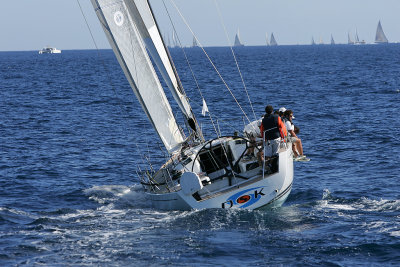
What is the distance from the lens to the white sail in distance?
Result: 16750 millimetres

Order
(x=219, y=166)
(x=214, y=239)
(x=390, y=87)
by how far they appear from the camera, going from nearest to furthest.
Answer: (x=214, y=239) → (x=219, y=166) → (x=390, y=87)

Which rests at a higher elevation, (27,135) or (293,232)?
(27,135)

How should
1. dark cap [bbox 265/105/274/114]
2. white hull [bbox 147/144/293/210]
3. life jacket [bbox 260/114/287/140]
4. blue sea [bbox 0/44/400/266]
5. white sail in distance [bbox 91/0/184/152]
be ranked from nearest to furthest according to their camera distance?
blue sea [bbox 0/44/400/266] < white hull [bbox 147/144/293/210] < dark cap [bbox 265/105/274/114] < life jacket [bbox 260/114/287/140] < white sail in distance [bbox 91/0/184/152]

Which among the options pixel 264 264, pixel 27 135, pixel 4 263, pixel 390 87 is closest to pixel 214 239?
pixel 264 264

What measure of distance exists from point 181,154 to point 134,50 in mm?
3261

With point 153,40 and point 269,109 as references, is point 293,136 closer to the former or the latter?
point 269,109

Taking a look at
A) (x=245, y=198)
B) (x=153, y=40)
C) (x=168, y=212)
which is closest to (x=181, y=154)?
(x=168, y=212)

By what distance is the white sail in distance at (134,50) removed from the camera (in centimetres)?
1675

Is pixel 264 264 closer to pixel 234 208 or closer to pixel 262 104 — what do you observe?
pixel 234 208

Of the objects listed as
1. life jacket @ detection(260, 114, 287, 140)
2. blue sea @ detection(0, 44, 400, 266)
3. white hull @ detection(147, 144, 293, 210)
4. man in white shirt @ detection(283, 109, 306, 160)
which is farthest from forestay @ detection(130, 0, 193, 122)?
white hull @ detection(147, 144, 293, 210)

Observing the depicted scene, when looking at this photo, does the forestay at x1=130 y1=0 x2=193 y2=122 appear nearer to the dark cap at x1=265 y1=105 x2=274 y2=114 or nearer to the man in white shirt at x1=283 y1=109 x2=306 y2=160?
the dark cap at x1=265 y1=105 x2=274 y2=114

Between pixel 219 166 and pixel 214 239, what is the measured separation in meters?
3.58

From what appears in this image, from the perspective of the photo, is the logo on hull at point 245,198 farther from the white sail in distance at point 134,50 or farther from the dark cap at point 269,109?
the white sail in distance at point 134,50

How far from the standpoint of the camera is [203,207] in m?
15.4
